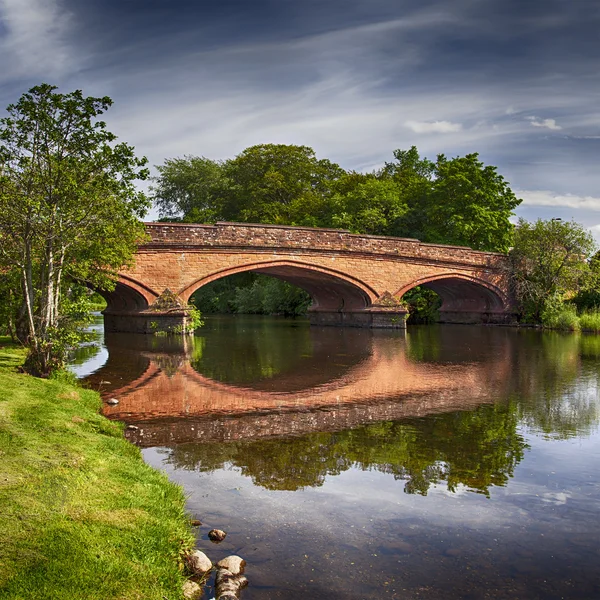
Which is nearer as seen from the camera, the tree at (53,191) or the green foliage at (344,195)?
the tree at (53,191)

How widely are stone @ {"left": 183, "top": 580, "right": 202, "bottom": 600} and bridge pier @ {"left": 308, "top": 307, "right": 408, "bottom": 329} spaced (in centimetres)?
2940

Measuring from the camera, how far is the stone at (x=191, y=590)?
4461 mm

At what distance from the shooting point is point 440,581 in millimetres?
4828

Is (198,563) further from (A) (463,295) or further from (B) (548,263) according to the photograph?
(A) (463,295)

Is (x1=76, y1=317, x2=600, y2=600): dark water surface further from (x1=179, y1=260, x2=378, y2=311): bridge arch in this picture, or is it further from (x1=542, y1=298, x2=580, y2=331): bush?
(x1=542, y1=298, x2=580, y2=331): bush

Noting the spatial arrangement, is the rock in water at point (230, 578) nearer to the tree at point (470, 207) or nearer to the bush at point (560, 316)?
the bush at point (560, 316)

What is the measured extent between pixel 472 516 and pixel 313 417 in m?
4.75

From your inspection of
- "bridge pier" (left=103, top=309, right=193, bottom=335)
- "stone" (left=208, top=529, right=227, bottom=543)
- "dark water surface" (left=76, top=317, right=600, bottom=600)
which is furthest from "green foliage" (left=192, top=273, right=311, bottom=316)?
"stone" (left=208, top=529, right=227, bottom=543)

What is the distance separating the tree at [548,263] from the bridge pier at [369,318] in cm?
891

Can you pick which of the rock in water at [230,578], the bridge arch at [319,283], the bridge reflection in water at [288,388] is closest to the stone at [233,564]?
the rock in water at [230,578]

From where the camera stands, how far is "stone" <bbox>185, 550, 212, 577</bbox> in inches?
191

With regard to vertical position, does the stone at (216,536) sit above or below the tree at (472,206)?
below

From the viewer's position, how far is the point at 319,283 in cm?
3641

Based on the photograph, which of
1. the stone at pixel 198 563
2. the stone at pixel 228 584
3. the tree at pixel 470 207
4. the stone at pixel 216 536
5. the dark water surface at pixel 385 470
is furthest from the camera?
the tree at pixel 470 207
